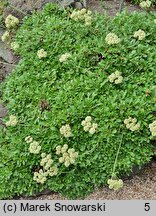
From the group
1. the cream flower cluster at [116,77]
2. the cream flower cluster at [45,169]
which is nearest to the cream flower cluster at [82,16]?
the cream flower cluster at [116,77]

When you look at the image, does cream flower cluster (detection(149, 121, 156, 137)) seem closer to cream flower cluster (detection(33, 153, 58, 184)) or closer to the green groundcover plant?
the green groundcover plant

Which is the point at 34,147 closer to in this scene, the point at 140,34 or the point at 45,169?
the point at 45,169

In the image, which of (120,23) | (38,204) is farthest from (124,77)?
(38,204)

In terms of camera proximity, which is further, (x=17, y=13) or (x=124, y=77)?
(x=17, y=13)

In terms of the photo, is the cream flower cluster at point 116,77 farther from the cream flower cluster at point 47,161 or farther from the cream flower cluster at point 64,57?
the cream flower cluster at point 47,161

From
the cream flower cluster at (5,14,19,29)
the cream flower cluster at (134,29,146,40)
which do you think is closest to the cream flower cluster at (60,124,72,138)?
the cream flower cluster at (134,29,146,40)

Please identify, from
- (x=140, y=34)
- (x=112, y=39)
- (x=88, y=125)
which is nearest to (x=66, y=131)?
(x=88, y=125)

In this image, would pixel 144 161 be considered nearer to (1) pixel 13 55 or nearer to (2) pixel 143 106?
(2) pixel 143 106
